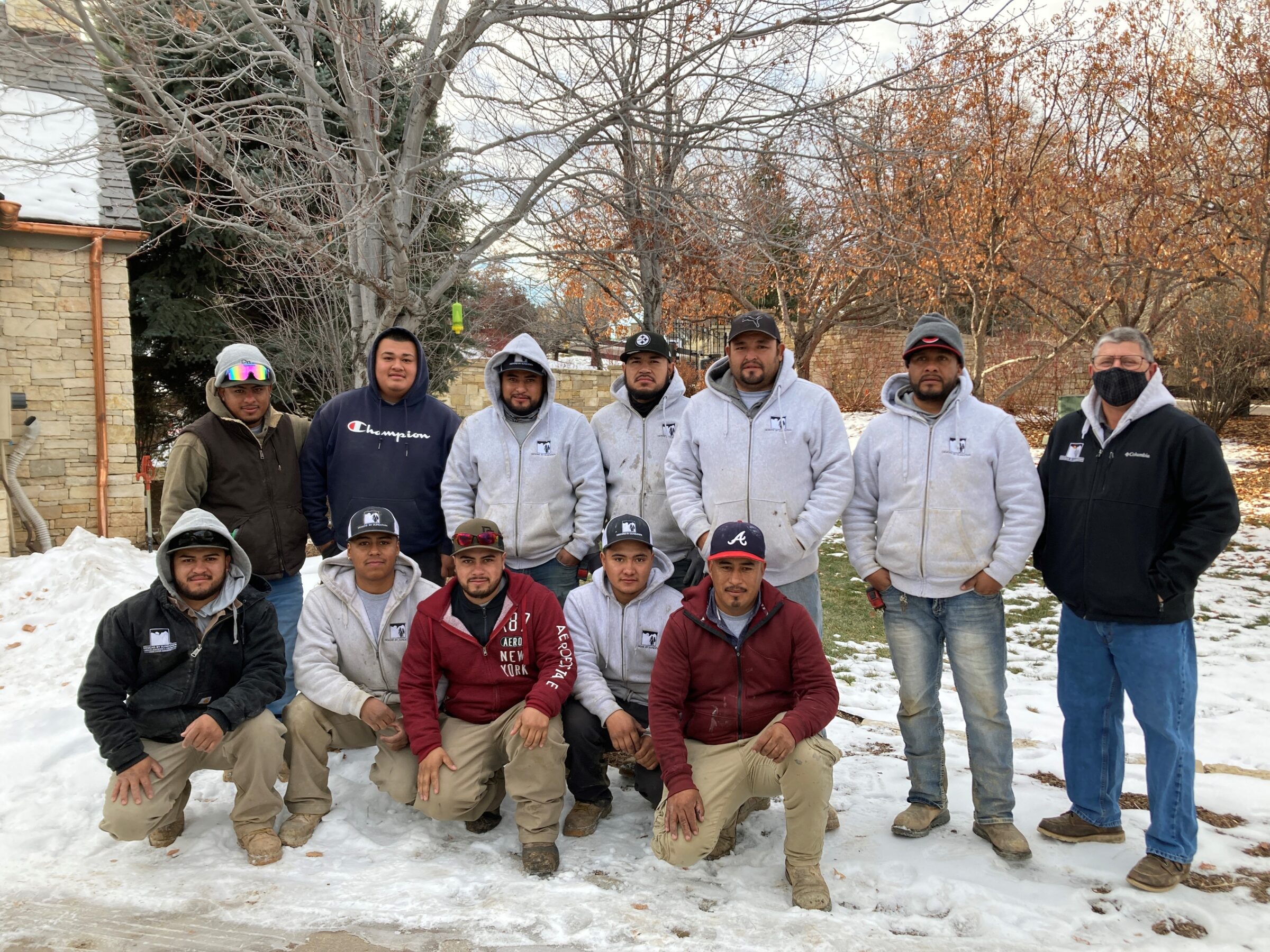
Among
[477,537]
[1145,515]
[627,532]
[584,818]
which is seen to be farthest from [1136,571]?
[477,537]

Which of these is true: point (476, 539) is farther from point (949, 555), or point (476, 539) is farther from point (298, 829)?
point (949, 555)

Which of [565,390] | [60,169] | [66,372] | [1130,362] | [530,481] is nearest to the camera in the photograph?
[1130,362]

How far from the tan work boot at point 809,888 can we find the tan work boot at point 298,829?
2004mm

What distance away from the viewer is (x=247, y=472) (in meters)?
4.21

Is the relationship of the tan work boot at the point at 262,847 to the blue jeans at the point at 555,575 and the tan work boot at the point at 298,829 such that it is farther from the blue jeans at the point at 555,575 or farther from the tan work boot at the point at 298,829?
the blue jeans at the point at 555,575

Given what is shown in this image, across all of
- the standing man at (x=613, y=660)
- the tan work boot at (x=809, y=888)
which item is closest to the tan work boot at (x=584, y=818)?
the standing man at (x=613, y=660)

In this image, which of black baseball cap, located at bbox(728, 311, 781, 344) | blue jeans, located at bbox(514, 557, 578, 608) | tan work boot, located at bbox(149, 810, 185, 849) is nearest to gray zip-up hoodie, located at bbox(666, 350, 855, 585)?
black baseball cap, located at bbox(728, 311, 781, 344)

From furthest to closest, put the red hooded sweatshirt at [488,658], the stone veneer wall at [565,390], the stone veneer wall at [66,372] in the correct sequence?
1. the stone veneer wall at [565,390]
2. the stone veneer wall at [66,372]
3. the red hooded sweatshirt at [488,658]

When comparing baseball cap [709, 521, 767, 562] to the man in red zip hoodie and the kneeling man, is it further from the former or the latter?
the kneeling man

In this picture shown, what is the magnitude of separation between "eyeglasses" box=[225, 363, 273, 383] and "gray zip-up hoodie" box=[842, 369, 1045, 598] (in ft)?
9.57

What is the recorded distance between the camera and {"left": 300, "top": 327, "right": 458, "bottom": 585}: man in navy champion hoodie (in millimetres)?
4375

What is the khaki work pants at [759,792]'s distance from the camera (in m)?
3.25

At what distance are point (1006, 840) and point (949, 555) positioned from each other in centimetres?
116

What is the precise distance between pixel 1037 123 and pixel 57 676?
1399cm
